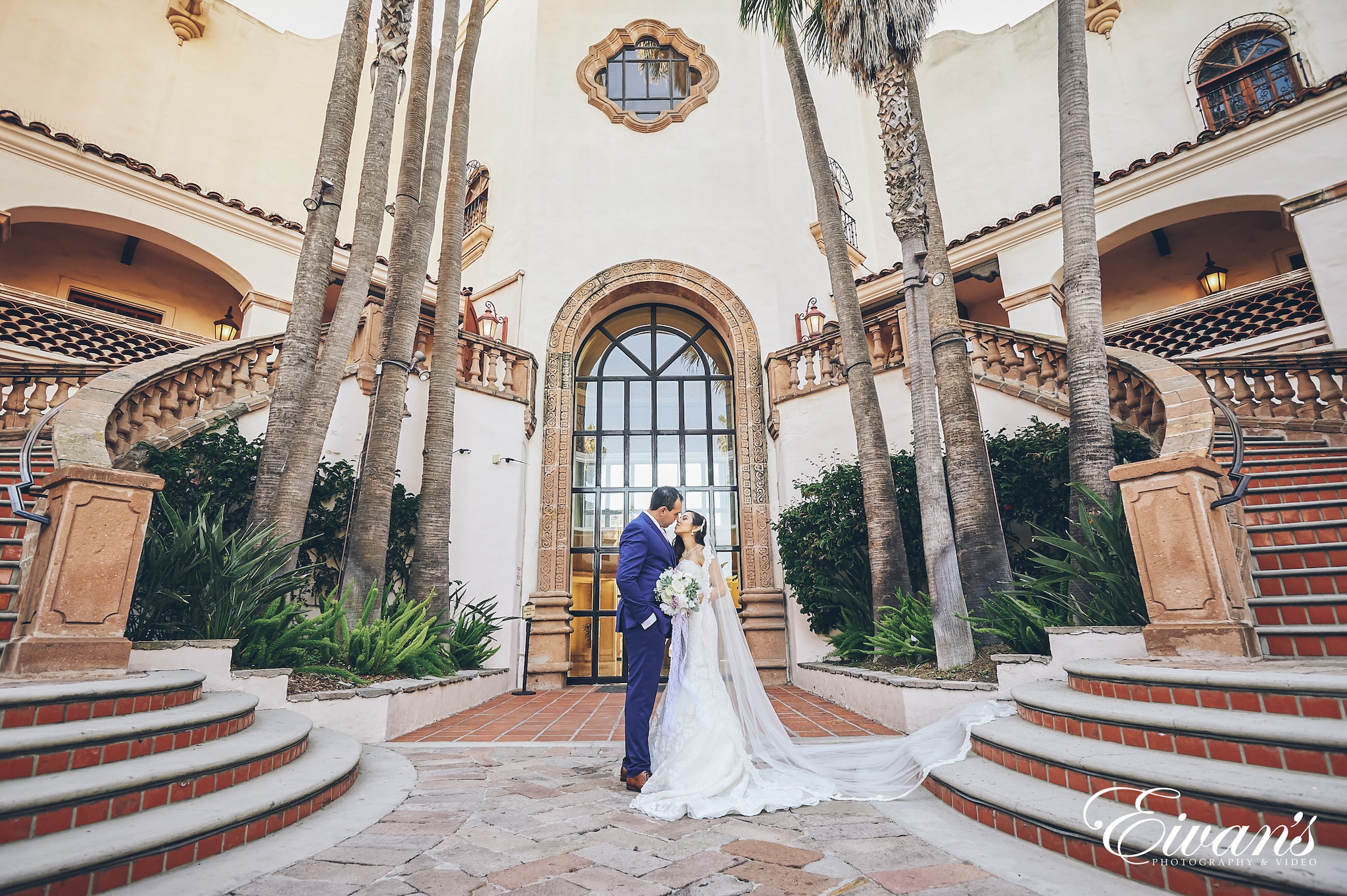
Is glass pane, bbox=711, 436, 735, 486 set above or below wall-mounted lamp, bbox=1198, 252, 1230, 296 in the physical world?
below

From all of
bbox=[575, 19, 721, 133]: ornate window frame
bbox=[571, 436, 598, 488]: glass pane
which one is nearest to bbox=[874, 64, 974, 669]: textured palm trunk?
bbox=[571, 436, 598, 488]: glass pane

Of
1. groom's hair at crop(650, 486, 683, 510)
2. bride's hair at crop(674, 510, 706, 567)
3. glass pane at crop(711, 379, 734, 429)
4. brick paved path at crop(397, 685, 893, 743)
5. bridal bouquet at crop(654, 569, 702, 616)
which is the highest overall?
glass pane at crop(711, 379, 734, 429)

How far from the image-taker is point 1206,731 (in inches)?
106

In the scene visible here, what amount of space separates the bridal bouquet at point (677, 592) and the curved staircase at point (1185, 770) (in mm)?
1732

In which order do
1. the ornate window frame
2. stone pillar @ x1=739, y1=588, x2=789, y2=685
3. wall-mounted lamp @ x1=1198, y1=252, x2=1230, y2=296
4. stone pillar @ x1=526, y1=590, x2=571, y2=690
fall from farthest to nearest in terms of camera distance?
the ornate window frame → wall-mounted lamp @ x1=1198, y1=252, x2=1230, y2=296 → stone pillar @ x1=739, y1=588, x2=789, y2=685 → stone pillar @ x1=526, y1=590, x2=571, y2=690

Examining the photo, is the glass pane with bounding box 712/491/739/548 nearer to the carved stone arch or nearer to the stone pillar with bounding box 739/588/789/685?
the carved stone arch

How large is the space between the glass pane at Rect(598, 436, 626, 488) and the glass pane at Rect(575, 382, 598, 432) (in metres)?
0.41

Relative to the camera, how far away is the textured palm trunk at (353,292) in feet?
19.8

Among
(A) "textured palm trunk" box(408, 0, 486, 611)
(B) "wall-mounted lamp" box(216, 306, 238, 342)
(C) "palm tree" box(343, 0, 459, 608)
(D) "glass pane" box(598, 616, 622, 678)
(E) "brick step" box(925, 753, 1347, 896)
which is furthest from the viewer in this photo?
(B) "wall-mounted lamp" box(216, 306, 238, 342)

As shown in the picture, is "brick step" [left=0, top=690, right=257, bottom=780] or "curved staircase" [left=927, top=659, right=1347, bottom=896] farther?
"brick step" [left=0, top=690, right=257, bottom=780]

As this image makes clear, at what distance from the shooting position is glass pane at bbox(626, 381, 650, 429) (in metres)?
11.9

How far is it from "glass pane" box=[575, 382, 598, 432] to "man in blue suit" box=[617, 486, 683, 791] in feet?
24.4

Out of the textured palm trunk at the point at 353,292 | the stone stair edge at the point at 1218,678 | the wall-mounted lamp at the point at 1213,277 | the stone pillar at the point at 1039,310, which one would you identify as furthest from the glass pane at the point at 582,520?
the wall-mounted lamp at the point at 1213,277

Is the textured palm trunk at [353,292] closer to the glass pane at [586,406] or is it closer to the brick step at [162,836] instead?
the brick step at [162,836]
